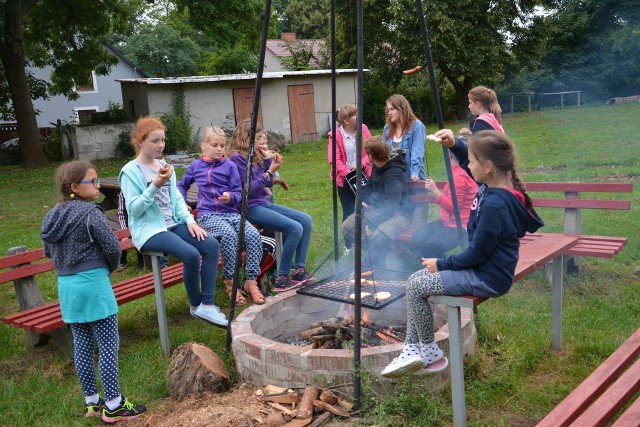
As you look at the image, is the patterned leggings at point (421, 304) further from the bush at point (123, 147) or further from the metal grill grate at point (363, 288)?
the bush at point (123, 147)

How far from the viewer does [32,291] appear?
4.91 m

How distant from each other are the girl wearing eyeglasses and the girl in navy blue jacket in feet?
5.65

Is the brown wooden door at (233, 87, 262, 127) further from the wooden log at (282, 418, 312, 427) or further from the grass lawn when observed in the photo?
the wooden log at (282, 418, 312, 427)

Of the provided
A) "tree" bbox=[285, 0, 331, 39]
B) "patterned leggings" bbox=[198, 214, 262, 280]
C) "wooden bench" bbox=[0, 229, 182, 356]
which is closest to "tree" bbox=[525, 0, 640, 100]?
"tree" bbox=[285, 0, 331, 39]

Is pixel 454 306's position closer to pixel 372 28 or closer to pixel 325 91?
pixel 325 91

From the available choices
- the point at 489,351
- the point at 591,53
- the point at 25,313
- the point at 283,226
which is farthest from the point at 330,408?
the point at 591,53

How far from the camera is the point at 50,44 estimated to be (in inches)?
786

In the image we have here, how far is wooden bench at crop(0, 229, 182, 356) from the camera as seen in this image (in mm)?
4496

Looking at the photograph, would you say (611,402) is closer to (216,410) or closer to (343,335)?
(343,335)

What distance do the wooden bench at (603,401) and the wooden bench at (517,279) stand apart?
489 millimetres

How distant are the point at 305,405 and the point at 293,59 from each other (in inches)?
1058

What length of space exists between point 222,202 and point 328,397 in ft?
7.08

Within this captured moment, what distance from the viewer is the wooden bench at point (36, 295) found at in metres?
4.50

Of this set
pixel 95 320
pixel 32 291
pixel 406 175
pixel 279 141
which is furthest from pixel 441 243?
pixel 279 141
